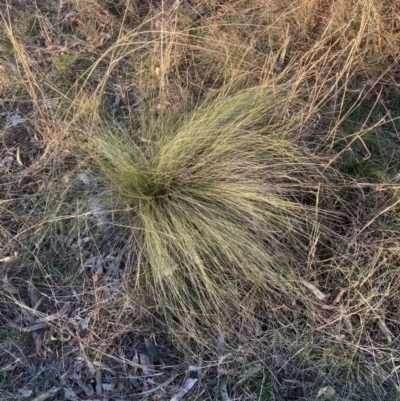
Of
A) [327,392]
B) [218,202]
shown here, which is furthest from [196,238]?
[327,392]

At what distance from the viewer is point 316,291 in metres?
1.94

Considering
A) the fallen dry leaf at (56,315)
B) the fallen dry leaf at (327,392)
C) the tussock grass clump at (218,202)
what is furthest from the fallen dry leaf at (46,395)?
the fallen dry leaf at (327,392)

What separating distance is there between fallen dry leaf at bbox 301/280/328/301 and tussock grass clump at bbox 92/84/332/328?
36 millimetres

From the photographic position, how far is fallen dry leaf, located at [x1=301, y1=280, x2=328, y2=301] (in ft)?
6.32

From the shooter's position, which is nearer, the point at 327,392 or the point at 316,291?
the point at 327,392

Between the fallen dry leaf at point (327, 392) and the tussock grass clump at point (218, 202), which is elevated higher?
the tussock grass clump at point (218, 202)

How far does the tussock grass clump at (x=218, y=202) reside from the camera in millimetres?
1932

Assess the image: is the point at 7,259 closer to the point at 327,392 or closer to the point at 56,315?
the point at 56,315

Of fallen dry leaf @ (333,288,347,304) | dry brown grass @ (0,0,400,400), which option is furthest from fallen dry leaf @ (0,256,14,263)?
fallen dry leaf @ (333,288,347,304)

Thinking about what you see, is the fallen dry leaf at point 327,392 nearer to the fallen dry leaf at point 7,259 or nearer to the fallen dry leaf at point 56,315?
the fallen dry leaf at point 56,315

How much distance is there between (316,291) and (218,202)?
1.61ft

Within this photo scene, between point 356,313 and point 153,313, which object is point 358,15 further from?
point 153,313

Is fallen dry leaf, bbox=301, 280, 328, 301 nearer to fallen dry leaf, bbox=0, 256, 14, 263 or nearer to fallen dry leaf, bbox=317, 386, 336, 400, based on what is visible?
fallen dry leaf, bbox=317, 386, 336, 400

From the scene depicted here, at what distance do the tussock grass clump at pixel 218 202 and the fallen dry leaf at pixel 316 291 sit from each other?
36mm
